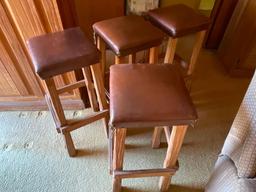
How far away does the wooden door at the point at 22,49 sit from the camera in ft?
3.76

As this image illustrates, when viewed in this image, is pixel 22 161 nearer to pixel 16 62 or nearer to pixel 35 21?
pixel 16 62

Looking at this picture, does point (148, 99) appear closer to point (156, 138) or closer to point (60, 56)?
point (60, 56)

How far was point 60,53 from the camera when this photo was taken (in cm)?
100

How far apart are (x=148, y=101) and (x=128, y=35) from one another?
1.52 feet

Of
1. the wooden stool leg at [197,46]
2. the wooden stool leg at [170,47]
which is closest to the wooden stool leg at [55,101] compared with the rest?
the wooden stool leg at [170,47]

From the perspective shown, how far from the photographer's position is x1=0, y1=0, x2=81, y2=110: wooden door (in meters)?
1.15

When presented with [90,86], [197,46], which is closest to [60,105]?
[90,86]

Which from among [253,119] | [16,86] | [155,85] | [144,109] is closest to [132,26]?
[155,85]

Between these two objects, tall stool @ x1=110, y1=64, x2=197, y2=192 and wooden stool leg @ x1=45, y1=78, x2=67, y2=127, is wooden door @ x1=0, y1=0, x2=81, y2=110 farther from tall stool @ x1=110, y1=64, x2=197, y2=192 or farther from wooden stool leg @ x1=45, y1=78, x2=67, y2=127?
tall stool @ x1=110, y1=64, x2=197, y2=192

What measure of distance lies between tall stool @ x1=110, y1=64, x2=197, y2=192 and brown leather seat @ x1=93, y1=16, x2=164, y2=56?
0.18m

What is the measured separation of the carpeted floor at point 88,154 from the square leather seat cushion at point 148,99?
2.24ft

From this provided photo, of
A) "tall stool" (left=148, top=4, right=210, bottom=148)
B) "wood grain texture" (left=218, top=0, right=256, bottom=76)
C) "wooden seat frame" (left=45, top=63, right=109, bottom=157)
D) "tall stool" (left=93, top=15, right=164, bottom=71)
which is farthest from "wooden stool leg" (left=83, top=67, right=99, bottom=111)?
"wood grain texture" (left=218, top=0, right=256, bottom=76)

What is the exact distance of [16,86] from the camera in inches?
60.4

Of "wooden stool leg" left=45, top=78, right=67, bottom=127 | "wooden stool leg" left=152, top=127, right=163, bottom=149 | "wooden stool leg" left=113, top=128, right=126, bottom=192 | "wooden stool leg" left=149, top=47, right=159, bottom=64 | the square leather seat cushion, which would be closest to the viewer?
the square leather seat cushion
